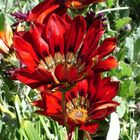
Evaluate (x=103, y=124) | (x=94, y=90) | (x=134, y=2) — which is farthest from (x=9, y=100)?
(x=134, y=2)

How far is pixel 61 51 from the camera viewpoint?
3.41 feet

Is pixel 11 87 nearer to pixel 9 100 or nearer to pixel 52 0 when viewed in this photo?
pixel 9 100

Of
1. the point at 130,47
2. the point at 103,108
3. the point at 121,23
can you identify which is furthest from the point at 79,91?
the point at 121,23

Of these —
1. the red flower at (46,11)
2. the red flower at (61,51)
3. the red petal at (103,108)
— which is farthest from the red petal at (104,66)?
the red flower at (46,11)

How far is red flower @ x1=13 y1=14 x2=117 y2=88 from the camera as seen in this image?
2.96 feet

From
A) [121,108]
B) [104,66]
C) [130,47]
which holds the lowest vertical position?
[121,108]

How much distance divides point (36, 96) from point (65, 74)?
703 mm

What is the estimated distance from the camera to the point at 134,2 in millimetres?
2484

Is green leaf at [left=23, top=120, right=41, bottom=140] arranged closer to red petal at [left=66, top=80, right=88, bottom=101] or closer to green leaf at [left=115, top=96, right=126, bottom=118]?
red petal at [left=66, top=80, right=88, bottom=101]

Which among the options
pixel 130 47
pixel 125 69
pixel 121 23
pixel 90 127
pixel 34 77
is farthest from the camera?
pixel 121 23

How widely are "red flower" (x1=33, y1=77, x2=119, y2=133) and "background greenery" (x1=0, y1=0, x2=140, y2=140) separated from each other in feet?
0.43

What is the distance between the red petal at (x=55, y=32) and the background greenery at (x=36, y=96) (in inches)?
9.2

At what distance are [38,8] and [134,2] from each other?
4.21 feet

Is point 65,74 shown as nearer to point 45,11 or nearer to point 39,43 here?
point 39,43
